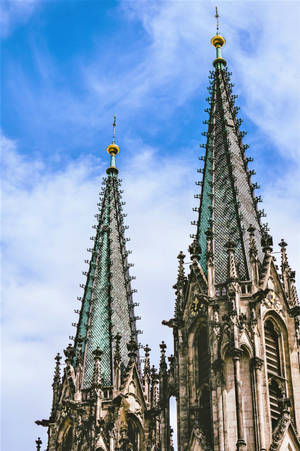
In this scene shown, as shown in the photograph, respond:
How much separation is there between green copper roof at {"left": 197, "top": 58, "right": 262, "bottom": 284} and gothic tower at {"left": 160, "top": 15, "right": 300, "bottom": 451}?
0.06m

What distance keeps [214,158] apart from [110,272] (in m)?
8.69

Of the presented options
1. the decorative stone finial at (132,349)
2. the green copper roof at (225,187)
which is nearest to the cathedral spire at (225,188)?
the green copper roof at (225,187)

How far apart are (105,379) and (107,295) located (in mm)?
5431

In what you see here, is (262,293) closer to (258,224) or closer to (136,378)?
(258,224)

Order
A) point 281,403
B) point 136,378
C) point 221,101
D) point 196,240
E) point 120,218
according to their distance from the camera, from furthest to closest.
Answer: point 120,218 < point 221,101 < point 136,378 < point 196,240 < point 281,403

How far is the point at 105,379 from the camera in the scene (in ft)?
155

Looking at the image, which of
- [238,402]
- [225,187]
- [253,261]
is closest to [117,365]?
[253,261]

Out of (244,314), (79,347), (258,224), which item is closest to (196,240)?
(258,224)

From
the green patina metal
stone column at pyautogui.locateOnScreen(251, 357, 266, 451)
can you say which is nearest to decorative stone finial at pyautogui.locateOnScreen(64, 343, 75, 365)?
the green patina metal

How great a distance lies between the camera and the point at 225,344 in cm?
3916

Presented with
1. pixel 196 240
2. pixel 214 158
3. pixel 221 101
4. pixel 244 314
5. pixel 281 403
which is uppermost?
→ pixel 221 101

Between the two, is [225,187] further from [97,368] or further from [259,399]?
[259,399]

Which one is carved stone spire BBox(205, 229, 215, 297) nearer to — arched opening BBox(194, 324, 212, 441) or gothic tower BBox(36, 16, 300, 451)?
gothic tower BBox(36, 16, 300, 451)

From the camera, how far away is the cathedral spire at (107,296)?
48625 millimetres
